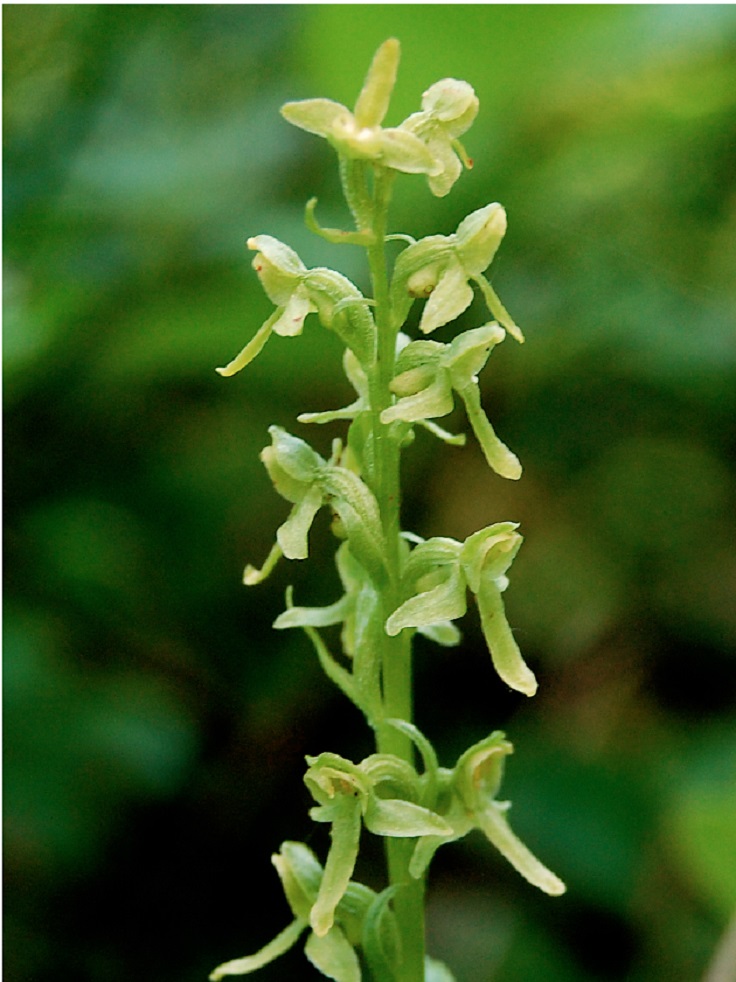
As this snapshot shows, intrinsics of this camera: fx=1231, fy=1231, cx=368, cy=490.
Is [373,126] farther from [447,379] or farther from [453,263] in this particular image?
[447,379]

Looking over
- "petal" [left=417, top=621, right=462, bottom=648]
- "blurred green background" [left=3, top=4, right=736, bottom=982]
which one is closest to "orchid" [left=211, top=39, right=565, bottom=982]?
"petal" [left=417, top=621, right=462, bottom=648]

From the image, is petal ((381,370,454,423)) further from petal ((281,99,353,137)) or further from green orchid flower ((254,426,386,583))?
petal ((281,99,353,137))

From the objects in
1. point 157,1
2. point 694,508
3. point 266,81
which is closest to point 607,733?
point 694,508

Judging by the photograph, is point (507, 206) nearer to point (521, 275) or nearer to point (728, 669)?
point (521, 275)

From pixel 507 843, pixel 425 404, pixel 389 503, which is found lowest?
pixel 507 843

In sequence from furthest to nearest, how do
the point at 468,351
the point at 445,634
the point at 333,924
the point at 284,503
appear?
the point at 284,503, the point at 445,634, the point at 333,924, the point at 468,351

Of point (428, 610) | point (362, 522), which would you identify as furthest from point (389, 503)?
point (428, 610)
